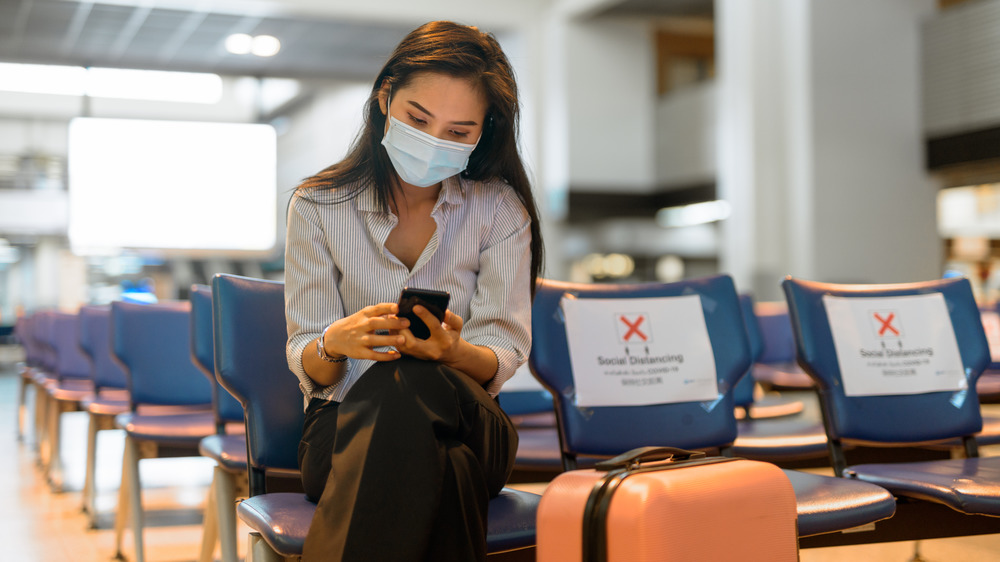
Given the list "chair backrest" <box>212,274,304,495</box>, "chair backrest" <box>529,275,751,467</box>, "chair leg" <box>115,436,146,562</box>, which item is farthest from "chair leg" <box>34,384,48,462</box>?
"chair backrest" <box>529,275,751,467</box>

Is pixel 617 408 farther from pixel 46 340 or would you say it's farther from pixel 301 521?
pixel 46 340

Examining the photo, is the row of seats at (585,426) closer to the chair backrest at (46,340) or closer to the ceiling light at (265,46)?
the chair backrest at (46,340)

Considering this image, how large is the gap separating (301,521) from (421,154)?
2.08ft

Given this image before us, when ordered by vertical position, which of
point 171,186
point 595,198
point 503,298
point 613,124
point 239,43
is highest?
point 239,43

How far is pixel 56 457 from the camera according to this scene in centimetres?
448

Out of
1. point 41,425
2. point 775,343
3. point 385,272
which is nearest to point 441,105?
point 385,272

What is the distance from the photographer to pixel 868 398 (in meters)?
2.04

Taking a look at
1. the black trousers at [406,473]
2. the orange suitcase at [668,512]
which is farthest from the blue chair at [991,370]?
the black trousers at [406,473]

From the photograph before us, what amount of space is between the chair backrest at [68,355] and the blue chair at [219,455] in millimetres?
2695

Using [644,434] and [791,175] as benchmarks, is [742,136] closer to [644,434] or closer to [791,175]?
[791,175]

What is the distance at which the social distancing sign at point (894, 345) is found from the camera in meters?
2.06

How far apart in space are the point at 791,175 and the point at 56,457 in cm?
564

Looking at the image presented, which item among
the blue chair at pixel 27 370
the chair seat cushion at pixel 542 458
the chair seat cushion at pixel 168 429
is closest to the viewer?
the chair seat cushion at pixel 542 458

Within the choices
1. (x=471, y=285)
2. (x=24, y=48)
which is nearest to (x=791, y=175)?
(x=471, y=285)
